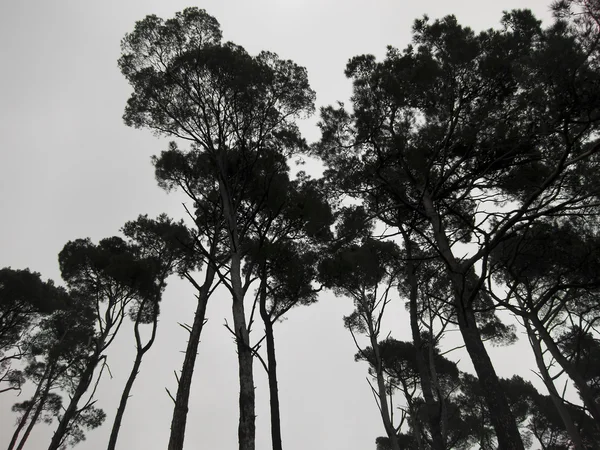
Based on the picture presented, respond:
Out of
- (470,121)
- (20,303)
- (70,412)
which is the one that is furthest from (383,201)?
(20,303)

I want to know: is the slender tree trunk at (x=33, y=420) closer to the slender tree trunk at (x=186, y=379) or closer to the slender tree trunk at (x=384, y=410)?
the slender tree trunk at (x=186, y=379)

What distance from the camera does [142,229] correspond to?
14.7m

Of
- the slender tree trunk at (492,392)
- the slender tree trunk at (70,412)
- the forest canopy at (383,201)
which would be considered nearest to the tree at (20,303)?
the forest canopy at (383,201)

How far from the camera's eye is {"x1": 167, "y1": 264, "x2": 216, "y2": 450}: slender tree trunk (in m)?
8.20

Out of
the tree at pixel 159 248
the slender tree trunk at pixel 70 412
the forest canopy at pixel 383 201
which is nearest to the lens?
the forest canopy at pixel 383 201

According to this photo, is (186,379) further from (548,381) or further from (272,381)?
(548,381)

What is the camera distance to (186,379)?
915cm

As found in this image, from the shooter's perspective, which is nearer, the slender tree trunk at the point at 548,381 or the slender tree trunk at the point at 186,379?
the slender tree trunk at the point at 186,379

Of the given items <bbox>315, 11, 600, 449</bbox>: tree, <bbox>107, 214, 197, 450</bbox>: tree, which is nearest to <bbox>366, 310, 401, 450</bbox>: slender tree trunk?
<bbox>315, 11, 600, 449</bbox>: tree

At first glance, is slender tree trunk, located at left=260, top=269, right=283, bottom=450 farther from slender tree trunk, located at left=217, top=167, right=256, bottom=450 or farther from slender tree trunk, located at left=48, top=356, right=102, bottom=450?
slender tree trunk, located at left=48, top=356, right=102, bottom=450

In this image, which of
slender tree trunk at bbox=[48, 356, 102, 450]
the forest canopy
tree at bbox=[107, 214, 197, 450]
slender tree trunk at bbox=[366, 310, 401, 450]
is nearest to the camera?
the forest canopy

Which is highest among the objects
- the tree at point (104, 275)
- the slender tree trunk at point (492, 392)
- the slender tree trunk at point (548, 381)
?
the tree at point (104, 275)

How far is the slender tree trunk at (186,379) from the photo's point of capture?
8.20m

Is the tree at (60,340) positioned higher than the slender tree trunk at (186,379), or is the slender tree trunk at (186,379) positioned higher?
the tree at (60,340)
